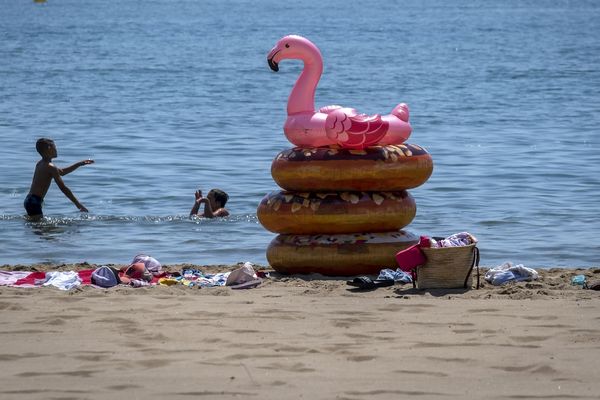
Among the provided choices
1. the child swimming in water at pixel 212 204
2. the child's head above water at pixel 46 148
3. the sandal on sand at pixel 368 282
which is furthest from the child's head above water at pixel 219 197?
the sandal on sand at pixel 368 282

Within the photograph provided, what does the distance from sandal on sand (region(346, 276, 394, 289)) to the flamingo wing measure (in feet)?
4.12

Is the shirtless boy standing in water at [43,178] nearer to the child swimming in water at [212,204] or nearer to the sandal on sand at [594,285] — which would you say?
the child swimming in water at [212,204]

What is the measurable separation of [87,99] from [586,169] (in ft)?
55.1

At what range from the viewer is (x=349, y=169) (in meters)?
10.1

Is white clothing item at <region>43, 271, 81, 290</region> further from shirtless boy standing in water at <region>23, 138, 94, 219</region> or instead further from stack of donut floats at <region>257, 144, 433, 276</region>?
shirtless boy standing in water at <region>23, 138, 94, 219</region>

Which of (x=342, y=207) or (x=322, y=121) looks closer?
(x=342, y=207)

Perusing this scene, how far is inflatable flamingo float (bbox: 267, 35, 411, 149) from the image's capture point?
1007cm

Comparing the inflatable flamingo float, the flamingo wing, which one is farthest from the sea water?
the flamingo wing

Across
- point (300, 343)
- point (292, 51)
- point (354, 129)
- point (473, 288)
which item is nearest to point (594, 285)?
point (473, 288)

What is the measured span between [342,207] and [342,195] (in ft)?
0.47

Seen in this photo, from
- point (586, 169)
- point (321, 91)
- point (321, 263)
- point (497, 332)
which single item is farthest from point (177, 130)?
point (497, 332)

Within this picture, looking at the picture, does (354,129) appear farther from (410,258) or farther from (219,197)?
(219,197)

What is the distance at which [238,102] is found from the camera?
106ft

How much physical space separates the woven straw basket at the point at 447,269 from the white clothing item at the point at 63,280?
9.02 ft
